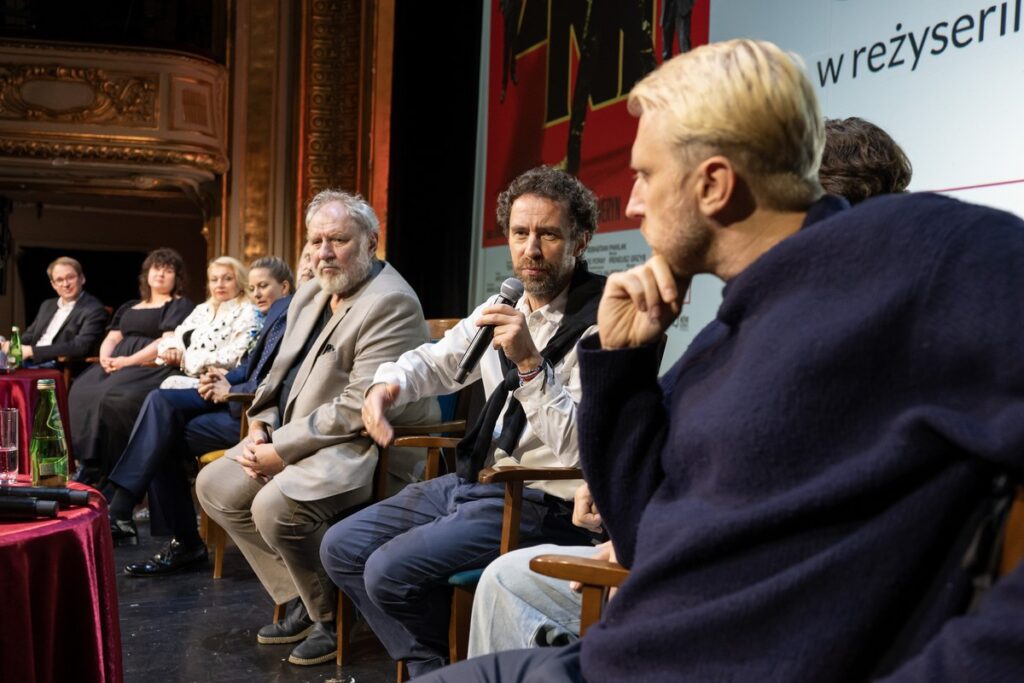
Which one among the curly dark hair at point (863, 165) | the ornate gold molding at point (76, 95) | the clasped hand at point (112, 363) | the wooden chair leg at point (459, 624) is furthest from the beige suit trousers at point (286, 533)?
the ornate gold molding at point (76, 95)

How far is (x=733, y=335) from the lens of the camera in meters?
1.10

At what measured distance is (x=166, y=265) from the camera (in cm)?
591

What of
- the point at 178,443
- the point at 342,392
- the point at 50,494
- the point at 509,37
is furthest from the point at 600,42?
the point at 50,494

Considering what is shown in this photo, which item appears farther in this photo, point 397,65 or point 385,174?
point 385,174

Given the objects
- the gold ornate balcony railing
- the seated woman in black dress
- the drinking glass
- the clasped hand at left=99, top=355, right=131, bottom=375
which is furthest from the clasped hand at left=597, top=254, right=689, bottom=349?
the gold ornate balcony railing

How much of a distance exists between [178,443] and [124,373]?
1606 millimetres

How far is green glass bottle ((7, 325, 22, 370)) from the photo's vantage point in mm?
4500

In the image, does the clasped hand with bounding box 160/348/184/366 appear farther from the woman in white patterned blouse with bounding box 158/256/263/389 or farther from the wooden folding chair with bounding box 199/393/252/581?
the wooden folding chair with bounding box 199/393/252/581

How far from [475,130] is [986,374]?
551 centimetres

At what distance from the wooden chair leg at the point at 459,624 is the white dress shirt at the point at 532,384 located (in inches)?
12.7

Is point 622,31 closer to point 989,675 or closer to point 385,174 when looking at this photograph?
point 385,174

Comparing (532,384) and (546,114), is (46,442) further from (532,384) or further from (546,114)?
(546,114)

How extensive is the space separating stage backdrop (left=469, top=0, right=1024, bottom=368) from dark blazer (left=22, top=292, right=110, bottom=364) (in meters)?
2.63

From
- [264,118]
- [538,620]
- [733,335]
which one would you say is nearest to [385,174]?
[264,118]
